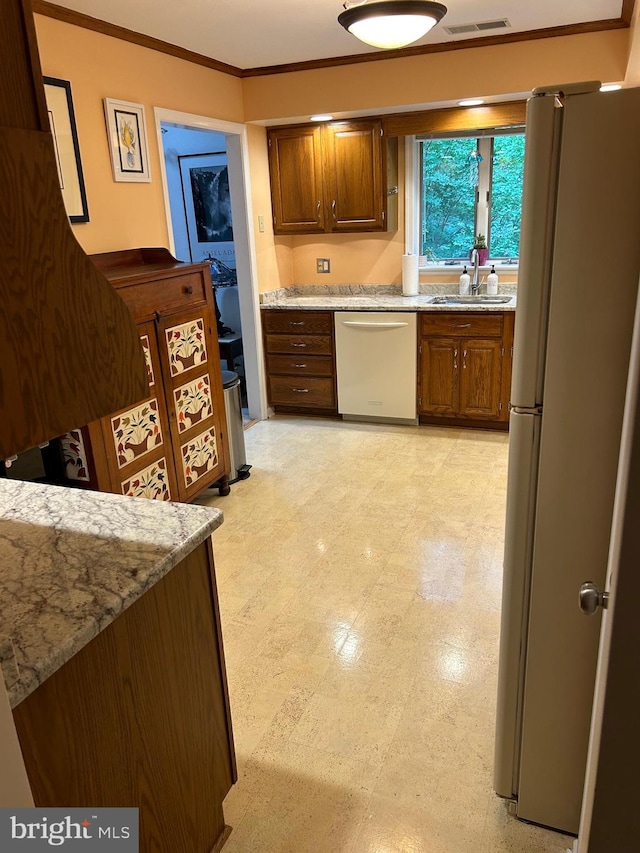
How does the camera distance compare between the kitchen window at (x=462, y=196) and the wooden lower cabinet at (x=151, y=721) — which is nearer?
the wooden lower cabinet at (x=151, y=721)

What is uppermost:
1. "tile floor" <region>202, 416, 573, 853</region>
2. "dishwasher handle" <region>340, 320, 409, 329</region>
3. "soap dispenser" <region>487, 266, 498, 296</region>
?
"soap dispenser" <region>487, 266, 498, 296</region>

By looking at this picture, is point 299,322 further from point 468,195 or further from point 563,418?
point 563,418

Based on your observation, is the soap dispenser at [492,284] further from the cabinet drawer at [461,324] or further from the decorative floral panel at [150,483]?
the decorative floral panel at [150,483]

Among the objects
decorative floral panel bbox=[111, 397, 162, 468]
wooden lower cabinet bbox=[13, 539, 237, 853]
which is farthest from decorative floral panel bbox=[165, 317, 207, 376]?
wooden lower cabinet bbox=[13, 539, 237, 853]

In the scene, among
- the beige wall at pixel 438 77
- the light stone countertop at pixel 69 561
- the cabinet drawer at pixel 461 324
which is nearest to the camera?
the light stone countertop at pixel 69 561

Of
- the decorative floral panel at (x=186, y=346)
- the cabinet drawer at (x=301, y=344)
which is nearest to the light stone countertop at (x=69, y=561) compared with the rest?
the decorative floral panel at (x=186, y=346)

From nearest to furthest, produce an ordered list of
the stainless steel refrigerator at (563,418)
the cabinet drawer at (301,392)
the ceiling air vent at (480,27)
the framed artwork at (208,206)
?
the stainless steel refrigerator at (563,418)
the ceiling air vent at (480,27)
the cabinet drawer at (301,392)
the framed artwork at (208,206)

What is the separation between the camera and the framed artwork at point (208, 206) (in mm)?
6062

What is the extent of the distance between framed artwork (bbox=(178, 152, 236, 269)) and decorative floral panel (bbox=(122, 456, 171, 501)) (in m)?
3.56

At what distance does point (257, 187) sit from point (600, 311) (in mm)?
3984

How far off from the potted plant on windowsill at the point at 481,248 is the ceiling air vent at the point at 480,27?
1363 mm

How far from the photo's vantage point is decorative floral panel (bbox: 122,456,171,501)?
299 cm

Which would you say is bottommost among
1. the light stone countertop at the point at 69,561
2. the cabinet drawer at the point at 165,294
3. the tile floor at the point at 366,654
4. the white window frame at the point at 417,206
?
the tile floor at the point at 366,654

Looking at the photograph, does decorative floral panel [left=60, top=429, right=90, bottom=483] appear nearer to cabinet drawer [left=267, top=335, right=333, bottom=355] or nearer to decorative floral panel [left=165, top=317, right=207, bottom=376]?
decorative floral panel [left=165, top=317, right=207, bottom=376]
